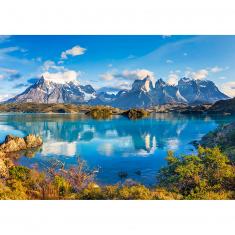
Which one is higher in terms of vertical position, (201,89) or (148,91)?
(201,89)

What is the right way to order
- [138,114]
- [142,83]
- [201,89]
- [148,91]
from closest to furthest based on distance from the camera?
[142,83] → [201,89] → [148,91] → [138,114]

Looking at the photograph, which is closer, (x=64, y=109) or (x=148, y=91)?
(x=148, y=91)

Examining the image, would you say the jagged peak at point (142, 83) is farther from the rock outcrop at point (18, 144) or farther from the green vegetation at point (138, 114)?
the green vegetation at point (138, 114)

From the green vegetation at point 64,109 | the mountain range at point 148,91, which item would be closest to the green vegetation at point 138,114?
the mountain range at point 148,91

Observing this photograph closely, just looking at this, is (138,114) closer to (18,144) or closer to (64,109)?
Result: (64,109)

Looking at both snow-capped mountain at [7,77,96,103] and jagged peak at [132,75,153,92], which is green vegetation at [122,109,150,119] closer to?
snow-capped mountain at [7,77,96,103]

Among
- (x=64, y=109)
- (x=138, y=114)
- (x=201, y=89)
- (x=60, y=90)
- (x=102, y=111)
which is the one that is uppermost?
(x=201, y=89)

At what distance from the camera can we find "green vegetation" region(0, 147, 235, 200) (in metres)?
5.59

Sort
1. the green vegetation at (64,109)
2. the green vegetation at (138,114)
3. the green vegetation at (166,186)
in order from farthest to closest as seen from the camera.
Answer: the green vegetation at (64,109)
the green vegetation at (138,114)
the green vegetation at (166,186)

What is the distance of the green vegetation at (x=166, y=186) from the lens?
18.3ft

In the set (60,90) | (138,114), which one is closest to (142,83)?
(60,90)

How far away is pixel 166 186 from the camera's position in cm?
623
